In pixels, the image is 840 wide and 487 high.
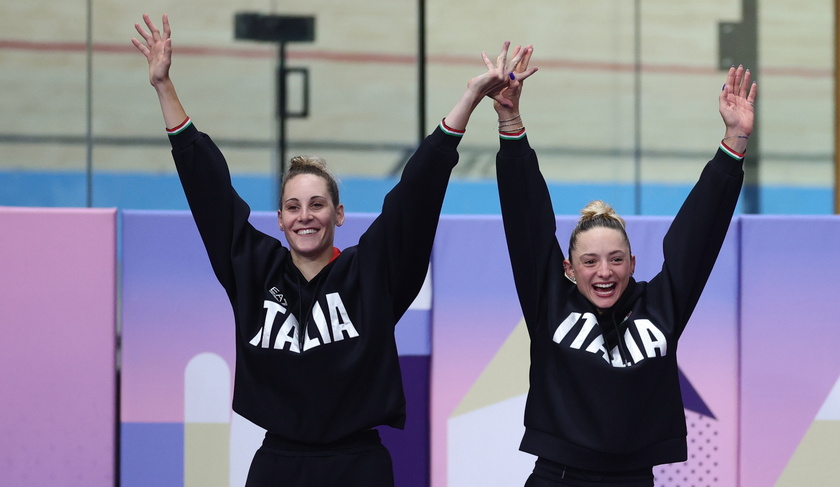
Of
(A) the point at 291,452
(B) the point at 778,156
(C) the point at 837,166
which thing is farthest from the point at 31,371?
(B) the point at 778,156

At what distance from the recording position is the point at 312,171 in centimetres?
252

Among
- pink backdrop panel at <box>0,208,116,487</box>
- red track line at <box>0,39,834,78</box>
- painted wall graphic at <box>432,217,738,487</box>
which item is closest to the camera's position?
pink backdrop panel at <box>0,208,116,487</box>

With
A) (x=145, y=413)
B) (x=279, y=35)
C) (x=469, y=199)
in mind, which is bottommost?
(x=145, y=413)

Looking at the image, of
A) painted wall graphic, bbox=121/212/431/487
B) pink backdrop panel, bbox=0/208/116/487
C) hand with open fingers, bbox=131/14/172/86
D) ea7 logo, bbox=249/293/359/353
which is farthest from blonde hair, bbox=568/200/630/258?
pink backdrop panel, bbox=0/208/116/487

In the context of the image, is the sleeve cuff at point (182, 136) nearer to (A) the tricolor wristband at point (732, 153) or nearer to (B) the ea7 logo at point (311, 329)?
(B) the ea7 logo at point (311, 329)

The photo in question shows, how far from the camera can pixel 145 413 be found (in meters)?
3.31

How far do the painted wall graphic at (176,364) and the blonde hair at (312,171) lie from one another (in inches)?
32.0

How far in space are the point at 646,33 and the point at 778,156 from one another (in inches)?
38.8

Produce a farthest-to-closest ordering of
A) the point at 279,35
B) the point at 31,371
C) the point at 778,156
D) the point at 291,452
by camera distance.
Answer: the point at 778,156 → the point at 279,35 → the point at 31,371 → the point at 291,452

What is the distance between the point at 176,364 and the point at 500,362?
3.46 ft

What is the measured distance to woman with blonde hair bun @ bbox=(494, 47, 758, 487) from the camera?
2363 mm

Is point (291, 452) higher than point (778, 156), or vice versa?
point (778, 156)

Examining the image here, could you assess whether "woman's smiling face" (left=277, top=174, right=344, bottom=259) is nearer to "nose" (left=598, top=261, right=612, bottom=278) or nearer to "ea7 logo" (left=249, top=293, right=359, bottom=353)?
"ea7 logo" (left=249, top=293, right=359, bottom=353)

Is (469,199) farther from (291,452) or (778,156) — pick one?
(291,452)
